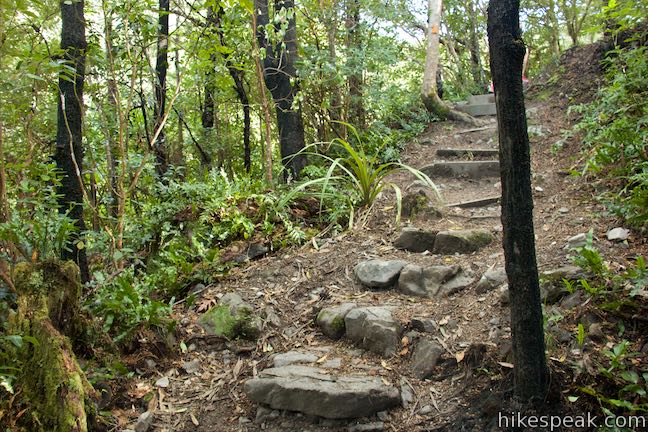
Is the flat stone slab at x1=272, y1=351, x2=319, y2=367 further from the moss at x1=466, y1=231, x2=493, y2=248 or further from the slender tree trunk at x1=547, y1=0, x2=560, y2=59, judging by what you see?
the slender tree trunk at x1=547, y1=0, x2=560, y2=59

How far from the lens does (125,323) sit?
10.0 feet

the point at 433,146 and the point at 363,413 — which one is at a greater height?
the point at 433,146

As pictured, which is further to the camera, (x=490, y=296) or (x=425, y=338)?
(x=490, y=296)

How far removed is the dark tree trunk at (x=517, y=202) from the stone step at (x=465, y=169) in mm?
4206

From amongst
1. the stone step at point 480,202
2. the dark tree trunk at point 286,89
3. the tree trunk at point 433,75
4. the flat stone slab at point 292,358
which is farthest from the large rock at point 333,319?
the tree trunk at point 433,75

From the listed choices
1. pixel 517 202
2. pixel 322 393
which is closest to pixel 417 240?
pixel 322 393

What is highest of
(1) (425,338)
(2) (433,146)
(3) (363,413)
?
(2) (433,146)

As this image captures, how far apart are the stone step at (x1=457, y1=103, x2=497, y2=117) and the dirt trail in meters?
4.15

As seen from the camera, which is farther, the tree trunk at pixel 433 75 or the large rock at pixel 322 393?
the tree trunk at pixel 433 75

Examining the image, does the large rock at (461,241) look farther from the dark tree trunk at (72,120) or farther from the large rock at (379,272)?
the dark tree trunk at (72,120)

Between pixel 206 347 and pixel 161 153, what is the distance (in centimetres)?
417

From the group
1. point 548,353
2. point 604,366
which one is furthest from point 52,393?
point 604,366

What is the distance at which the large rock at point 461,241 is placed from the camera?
3984 mm

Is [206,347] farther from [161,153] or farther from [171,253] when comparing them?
[161,153]
